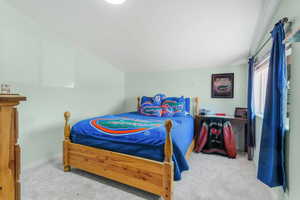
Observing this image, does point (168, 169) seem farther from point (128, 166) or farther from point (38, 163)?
point (38, 163)

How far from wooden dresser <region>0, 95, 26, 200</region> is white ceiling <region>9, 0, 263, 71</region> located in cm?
178

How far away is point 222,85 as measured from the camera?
10.8 feet

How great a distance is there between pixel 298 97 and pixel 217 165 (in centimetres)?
178

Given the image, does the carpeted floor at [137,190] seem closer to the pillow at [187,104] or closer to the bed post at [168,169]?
the bed post at [168,169]

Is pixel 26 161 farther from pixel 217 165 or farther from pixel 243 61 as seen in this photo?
pixel 243 61

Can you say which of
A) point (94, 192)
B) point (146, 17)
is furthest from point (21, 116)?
point (146, 17)

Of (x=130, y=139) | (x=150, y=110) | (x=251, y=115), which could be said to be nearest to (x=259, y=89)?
(x=251, y=115)

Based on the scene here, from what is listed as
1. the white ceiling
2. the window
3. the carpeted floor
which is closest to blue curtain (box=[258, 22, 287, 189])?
the carpeted floor

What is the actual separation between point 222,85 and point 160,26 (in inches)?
76.0

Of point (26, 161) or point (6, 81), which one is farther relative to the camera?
point (26, 161)

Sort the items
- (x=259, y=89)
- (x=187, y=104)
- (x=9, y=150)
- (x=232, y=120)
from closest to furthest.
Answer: (x=9, y=150)
(x=259, y=89)
(x=232, y=120)
(x=187, y=104)

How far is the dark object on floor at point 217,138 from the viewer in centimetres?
283

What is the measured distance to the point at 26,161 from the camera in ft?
7.73

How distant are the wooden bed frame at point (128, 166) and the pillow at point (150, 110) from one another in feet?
4.70
